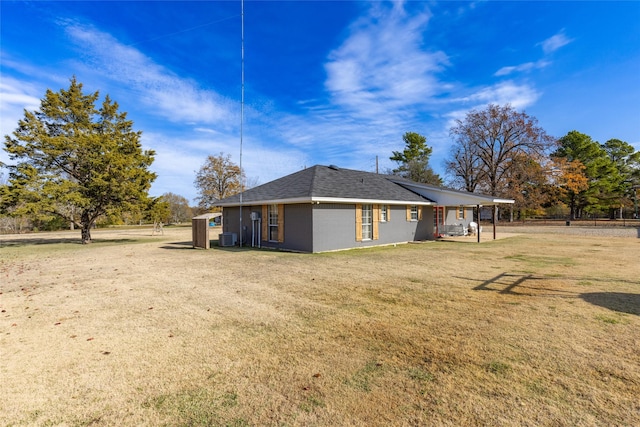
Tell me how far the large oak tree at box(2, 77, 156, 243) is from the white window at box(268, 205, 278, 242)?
9.61m

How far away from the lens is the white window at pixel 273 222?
49.6 ft

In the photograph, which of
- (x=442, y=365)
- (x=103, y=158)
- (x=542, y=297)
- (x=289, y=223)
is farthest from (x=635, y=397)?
(x=103, y=158)

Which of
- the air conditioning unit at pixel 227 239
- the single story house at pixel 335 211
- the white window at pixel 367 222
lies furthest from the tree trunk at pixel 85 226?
the white window at pixel 367 222

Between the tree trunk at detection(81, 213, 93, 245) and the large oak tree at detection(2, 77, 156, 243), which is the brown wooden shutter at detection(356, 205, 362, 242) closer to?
the large oak tree at detection(2, 77, 156, 243)

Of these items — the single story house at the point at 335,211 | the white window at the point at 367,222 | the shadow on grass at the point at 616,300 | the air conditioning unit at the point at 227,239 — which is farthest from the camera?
the air conditioning unit at the point at 227,239

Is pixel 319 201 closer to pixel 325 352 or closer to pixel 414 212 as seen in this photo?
pixel 414 212

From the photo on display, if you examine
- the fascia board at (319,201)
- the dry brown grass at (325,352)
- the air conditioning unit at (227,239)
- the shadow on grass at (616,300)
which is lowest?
the dry brown grass at (325,352)

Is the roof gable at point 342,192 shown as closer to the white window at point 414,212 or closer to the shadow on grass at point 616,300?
the white window at point 414,212

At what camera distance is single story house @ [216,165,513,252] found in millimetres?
13492

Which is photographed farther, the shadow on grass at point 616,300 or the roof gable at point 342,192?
the roof gable at point 342,192

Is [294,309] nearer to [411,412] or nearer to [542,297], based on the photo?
[411,412]

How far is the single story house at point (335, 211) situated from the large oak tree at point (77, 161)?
653 centimetres

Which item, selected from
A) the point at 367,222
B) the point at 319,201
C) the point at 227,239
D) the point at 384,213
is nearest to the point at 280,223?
the point at 319,201

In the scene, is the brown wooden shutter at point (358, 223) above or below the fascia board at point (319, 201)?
below
